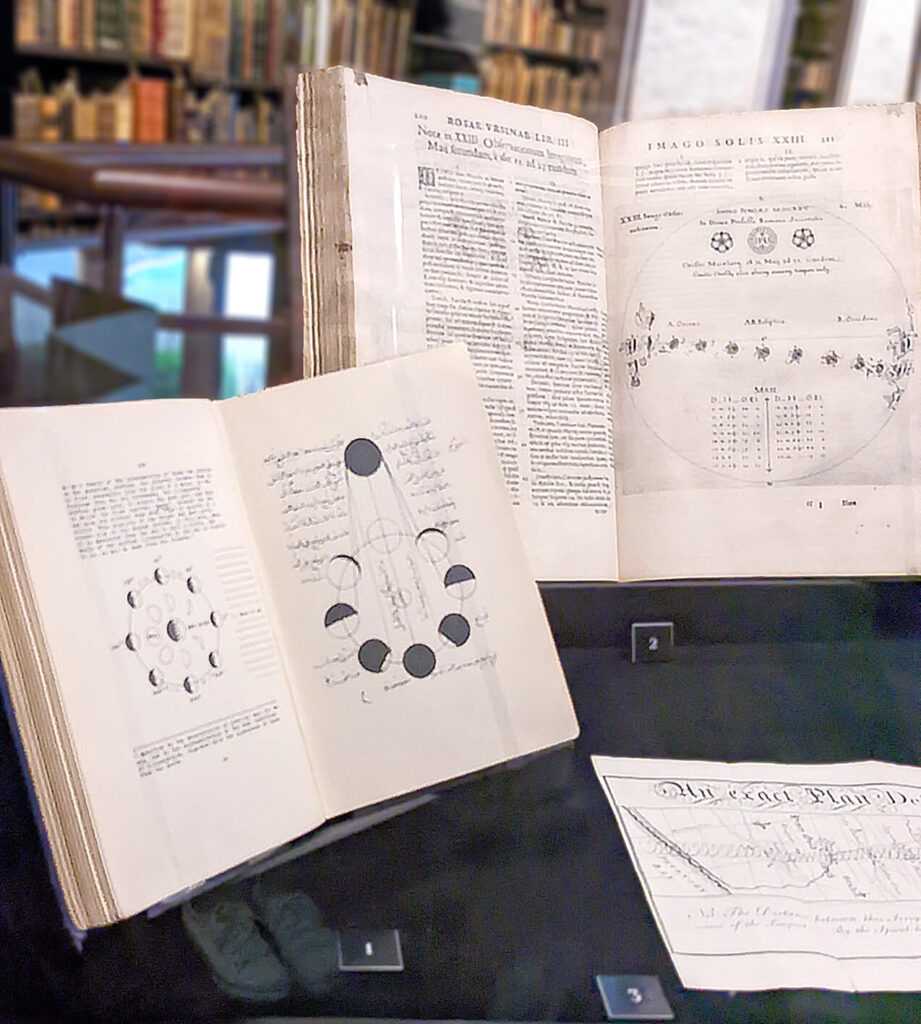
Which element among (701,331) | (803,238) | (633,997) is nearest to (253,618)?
(633,997)

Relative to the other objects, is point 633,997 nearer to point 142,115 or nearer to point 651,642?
point 651,642

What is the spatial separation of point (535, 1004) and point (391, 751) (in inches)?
8.3

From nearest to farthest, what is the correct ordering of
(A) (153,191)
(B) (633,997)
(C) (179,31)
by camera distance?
(B) (633,997)
(A) (153,191)
(C) (179,31)

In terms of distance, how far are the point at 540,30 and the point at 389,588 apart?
11.8 feet

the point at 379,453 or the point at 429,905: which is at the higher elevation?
the point at 379,453

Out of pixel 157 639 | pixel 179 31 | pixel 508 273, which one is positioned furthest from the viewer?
pixel 179 31

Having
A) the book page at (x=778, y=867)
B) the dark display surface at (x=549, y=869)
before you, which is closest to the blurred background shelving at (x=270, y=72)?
the dark display surface at (x=549, y=869)

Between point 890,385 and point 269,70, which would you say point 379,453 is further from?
point 269,70

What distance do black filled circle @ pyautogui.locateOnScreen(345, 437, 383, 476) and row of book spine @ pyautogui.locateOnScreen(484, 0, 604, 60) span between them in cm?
341

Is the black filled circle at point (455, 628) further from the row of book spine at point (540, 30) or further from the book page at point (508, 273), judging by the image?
the row of book spine at point (540, 30)

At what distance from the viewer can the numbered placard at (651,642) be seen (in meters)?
0.81

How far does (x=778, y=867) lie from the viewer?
542 mm

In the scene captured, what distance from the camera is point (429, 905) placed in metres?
0.52

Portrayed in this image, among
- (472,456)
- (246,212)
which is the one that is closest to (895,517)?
(472,456)
